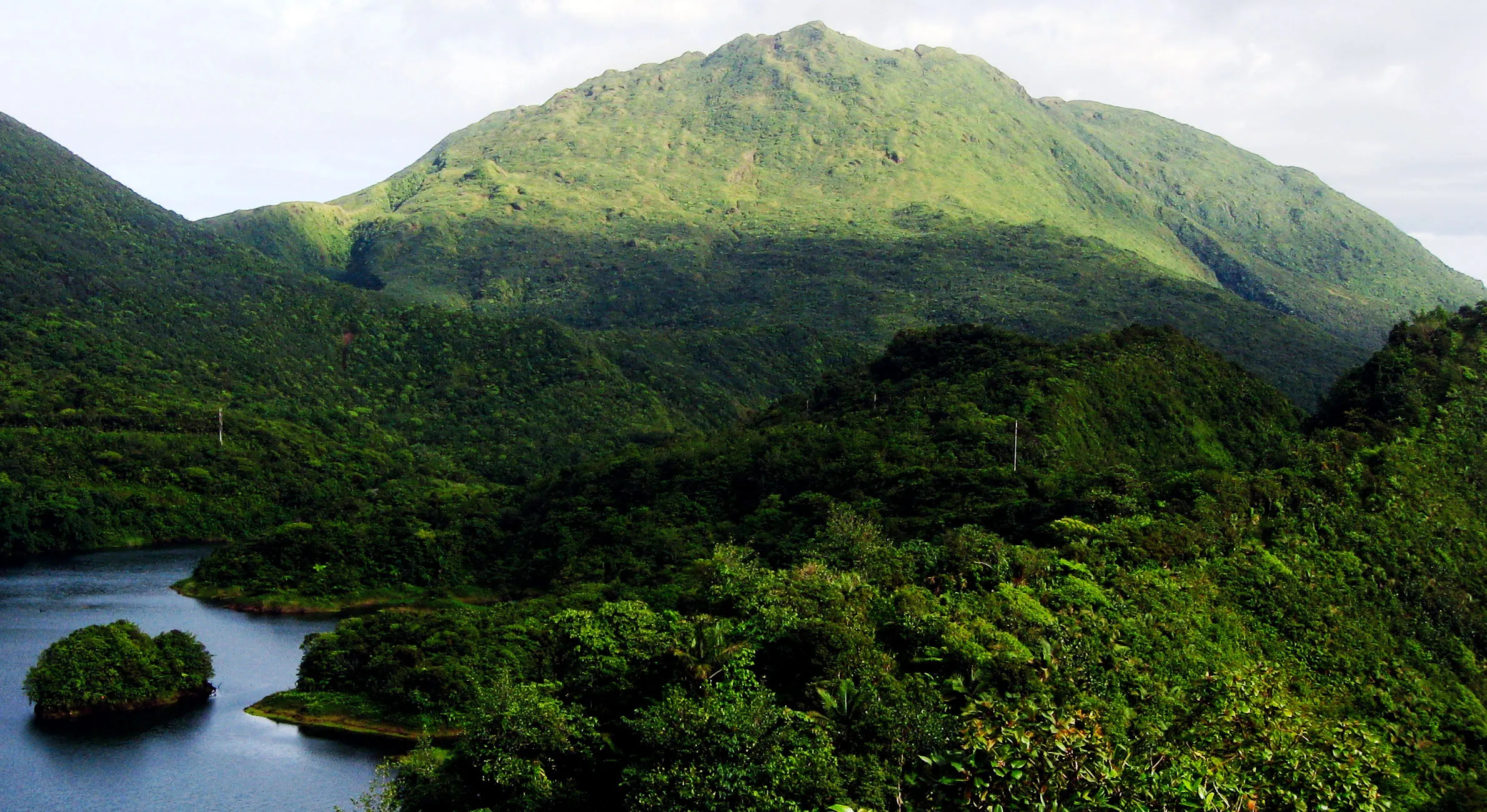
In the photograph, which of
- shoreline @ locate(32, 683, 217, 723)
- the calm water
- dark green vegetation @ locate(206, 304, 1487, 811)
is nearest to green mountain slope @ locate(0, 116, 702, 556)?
dark green vegetation @ locate(206, 304, 1487, 811)

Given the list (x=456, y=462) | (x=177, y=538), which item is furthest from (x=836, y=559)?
(x=456, y=462)

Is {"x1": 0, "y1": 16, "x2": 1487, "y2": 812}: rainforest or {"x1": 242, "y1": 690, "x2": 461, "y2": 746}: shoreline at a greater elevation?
{"x1": 0, "y1": 16, "x2": 1487, "y2": 812}: rainforest

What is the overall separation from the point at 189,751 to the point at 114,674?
8.38 m

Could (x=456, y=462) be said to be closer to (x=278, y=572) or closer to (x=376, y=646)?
(x=278, y=572)

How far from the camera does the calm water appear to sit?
51594 mm

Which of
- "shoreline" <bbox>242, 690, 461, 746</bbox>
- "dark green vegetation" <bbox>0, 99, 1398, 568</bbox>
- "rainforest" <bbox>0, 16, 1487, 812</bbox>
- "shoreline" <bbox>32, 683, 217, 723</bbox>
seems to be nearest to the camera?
"rainforest" <bbox>0, 16, 1487, 812</bbox>

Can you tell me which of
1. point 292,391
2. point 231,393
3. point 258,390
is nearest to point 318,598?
point 231,393

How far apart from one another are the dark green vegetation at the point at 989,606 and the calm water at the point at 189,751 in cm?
437

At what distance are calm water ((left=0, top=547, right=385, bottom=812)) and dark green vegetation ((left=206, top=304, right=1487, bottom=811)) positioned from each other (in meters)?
4.37

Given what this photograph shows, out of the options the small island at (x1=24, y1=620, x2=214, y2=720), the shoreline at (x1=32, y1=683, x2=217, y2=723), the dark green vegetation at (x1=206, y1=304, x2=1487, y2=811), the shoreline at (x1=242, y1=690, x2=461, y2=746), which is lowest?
the shoreline at (x1=242, y1=690, x2=461, y2=746)

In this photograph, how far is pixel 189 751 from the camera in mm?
57781

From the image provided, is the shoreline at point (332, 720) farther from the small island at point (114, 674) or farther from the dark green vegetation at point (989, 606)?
the small island at point (114, 674)

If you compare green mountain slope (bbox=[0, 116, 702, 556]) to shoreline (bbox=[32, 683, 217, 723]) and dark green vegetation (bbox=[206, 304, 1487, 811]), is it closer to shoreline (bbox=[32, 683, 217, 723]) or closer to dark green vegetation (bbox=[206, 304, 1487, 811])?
dark green vegetation (bbox=[206, 304, 1487, 811])

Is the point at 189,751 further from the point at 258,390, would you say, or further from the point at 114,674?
the point at 258,390
